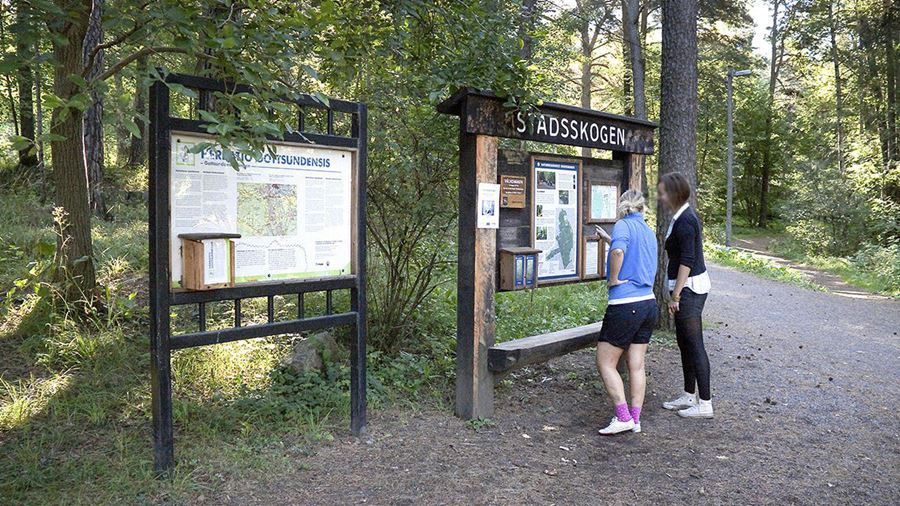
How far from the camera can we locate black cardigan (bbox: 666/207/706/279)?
5.14 m

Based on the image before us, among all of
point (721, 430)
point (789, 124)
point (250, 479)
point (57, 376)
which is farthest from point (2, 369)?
point (789, 124)

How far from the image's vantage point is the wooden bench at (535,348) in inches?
199

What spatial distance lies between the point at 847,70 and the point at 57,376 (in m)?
30.8

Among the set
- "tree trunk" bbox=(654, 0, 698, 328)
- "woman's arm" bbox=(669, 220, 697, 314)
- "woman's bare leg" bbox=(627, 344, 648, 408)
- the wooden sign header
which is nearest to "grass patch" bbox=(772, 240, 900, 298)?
"tree trunk" bbox=(654, 0, 698, 328)

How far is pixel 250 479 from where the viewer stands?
153 inches

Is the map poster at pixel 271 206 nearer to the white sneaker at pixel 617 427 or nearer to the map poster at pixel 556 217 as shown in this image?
the map poster at pixel 556 217

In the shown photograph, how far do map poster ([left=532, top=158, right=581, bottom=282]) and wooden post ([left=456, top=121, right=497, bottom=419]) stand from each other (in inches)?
24.6

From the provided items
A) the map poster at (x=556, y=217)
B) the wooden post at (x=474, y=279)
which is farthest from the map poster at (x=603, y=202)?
the wooden post at (x=474, y=279)

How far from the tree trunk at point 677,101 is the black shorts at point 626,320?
10.1 ft

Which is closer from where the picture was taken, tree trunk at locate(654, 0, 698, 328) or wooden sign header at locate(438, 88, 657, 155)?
wooden sign header at locate(438, 88, 657, 155)

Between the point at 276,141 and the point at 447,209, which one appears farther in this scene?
the point at 447,209

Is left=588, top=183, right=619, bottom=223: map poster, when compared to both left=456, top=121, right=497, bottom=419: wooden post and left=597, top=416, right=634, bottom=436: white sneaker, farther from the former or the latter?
left=597, top=416, right=634, bottom=436: white sneaker

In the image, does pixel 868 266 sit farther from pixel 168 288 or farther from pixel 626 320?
pixel 168 288

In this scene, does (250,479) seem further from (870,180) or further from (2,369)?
(870,180)
